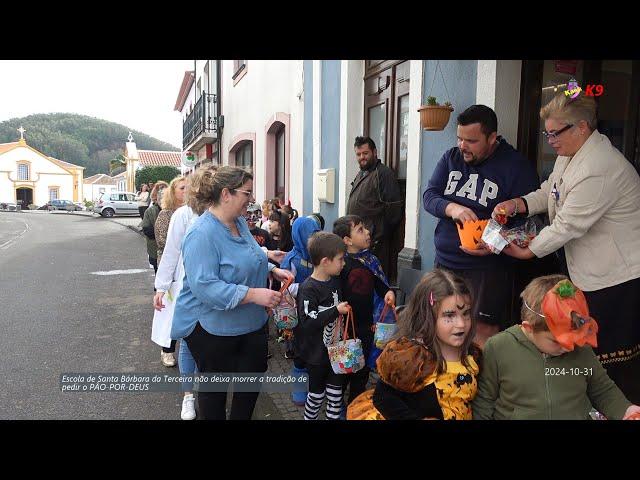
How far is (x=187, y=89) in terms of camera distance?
26.9 metres

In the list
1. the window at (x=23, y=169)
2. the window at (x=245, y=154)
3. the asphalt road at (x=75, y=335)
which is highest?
the window at (x=245, y=154)

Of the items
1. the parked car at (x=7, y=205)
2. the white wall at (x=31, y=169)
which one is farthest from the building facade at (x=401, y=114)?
the parked car at (x=7, y=205)

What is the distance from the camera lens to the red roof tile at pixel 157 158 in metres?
42.4

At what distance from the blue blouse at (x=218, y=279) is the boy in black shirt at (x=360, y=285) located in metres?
0.70

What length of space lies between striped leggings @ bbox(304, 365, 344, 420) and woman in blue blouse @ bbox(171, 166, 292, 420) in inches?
17.0

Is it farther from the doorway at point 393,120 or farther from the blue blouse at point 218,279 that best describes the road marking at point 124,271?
the blue blouse at point 218,279

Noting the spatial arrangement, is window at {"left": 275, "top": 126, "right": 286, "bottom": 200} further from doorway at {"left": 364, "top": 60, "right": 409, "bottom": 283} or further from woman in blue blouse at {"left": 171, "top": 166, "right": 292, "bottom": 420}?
woman in blue blouse at {"left": 171, "top": 166, "right": 292, "bottom": 420}

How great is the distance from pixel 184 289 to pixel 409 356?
53.1 inches

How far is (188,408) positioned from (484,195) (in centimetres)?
255

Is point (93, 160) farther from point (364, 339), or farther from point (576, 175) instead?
point (576, 175)

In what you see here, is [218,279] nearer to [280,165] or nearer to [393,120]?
[393,120]

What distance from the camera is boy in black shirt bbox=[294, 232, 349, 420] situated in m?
3.05

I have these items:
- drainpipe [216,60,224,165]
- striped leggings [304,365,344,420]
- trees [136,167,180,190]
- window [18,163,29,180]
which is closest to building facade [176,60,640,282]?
striped leggings [304,365,344,420]

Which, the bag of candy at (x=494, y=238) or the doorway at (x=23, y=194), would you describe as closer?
the bag of candy at (x=494, y=238)
